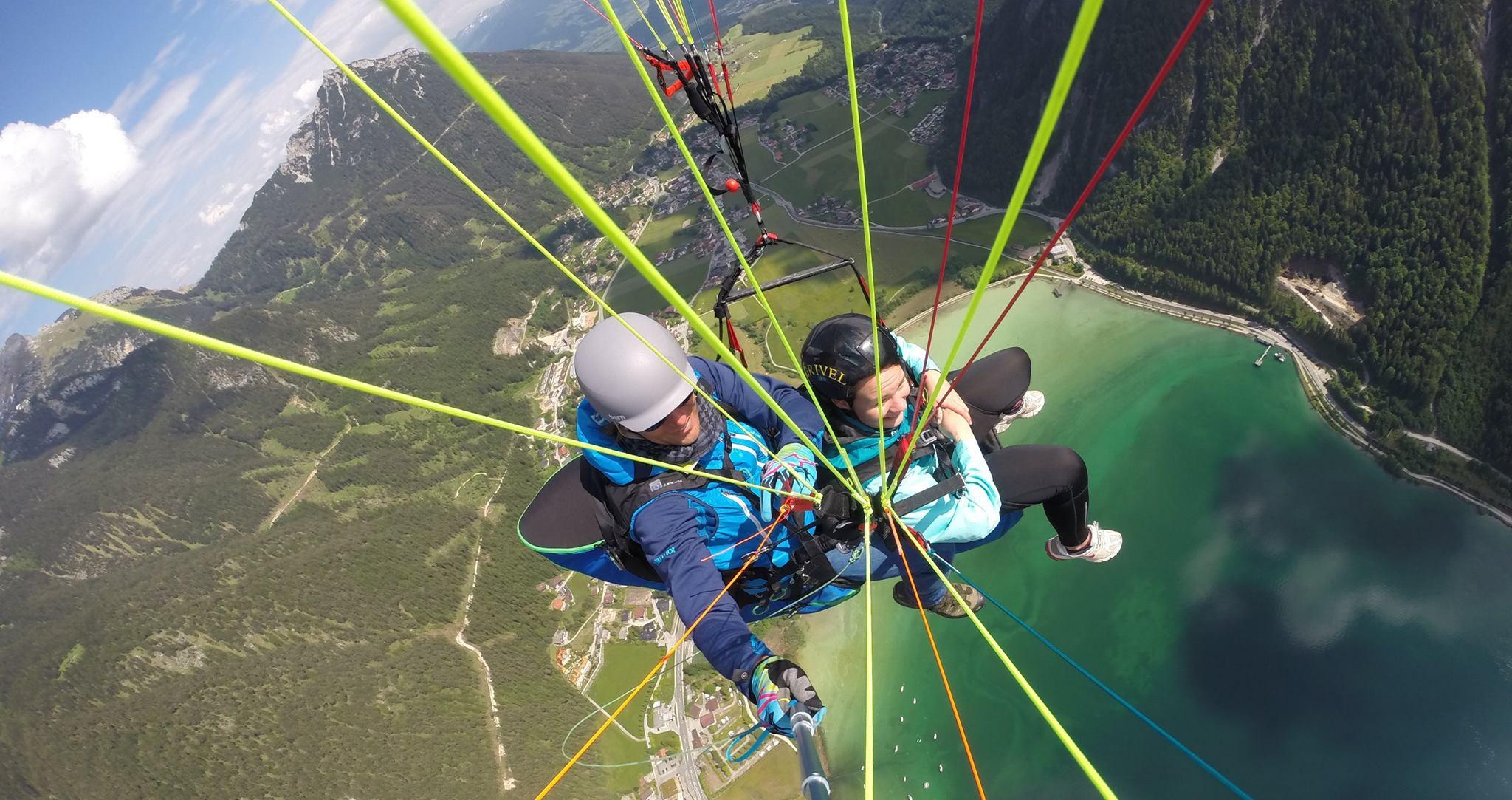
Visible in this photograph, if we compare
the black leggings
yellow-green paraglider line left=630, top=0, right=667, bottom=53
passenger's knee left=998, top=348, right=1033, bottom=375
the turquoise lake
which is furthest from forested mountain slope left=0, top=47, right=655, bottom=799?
yellow-green paraglider line left=630, top=0, right=667, bottom=53

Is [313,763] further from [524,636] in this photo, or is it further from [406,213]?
[406,213]

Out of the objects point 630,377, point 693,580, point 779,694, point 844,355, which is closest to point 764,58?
point 844,355

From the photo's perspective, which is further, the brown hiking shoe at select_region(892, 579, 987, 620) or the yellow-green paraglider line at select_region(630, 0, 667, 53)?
the brown hiking shoe at select_region(892, 579, 987, 620)

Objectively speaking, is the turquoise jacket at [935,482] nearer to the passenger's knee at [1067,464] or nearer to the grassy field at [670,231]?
the passenger's knee at [1067,464]

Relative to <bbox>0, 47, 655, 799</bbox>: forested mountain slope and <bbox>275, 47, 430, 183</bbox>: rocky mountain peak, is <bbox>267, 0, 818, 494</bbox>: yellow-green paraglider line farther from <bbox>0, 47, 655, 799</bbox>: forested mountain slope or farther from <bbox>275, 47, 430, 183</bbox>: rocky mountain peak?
<bbox>275, 47, 430, 183</bbox>: rocky mountain peak

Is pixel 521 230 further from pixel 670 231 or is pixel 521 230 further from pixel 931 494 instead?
pixel 670 231

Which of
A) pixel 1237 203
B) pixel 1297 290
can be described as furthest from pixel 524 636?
pixel 1237 203

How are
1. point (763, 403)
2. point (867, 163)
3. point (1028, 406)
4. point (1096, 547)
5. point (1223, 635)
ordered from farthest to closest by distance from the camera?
1. point (867, 163)
2. point (1223, 635)
3. point (1028, 406)
4. point (1096, 547)
5. point (763, 403)
